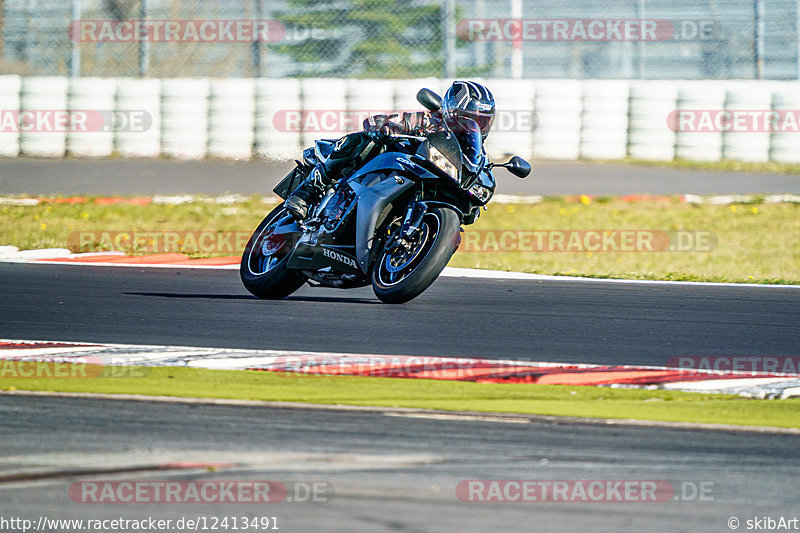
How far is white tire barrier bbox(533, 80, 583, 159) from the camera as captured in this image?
17.5m

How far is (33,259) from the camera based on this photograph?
10.5 metres

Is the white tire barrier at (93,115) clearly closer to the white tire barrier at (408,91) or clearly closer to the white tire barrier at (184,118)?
the white tire barrier at (184,118)

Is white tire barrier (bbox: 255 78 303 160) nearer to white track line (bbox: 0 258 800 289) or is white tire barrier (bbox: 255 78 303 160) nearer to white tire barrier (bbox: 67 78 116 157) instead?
white tire barrier (bbox: 67 78 116 157)

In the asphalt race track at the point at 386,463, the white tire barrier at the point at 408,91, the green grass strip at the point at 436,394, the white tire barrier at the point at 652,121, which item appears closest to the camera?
the asphalt race track at the point at 386,463

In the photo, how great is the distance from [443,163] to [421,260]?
60 cm

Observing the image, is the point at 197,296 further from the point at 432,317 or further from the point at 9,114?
the point at 9,114

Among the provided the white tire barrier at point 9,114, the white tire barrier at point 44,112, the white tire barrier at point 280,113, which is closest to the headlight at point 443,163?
the white tire barrier at point 280,113

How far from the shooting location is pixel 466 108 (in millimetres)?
7215

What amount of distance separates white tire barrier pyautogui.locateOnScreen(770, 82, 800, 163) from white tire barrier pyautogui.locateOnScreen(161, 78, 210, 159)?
8564 mm

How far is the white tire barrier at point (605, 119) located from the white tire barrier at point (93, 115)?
23.2 ft

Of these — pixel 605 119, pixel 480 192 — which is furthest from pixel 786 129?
pixel 480 192

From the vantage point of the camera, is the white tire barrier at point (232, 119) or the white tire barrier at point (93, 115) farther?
the white tire barrier at point (232, 119)

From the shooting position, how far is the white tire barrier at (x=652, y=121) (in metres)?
17.8

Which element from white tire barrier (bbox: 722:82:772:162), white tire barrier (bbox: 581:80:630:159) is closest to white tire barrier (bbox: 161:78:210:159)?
white tire barrier (bbox: 581:80:630:159)
